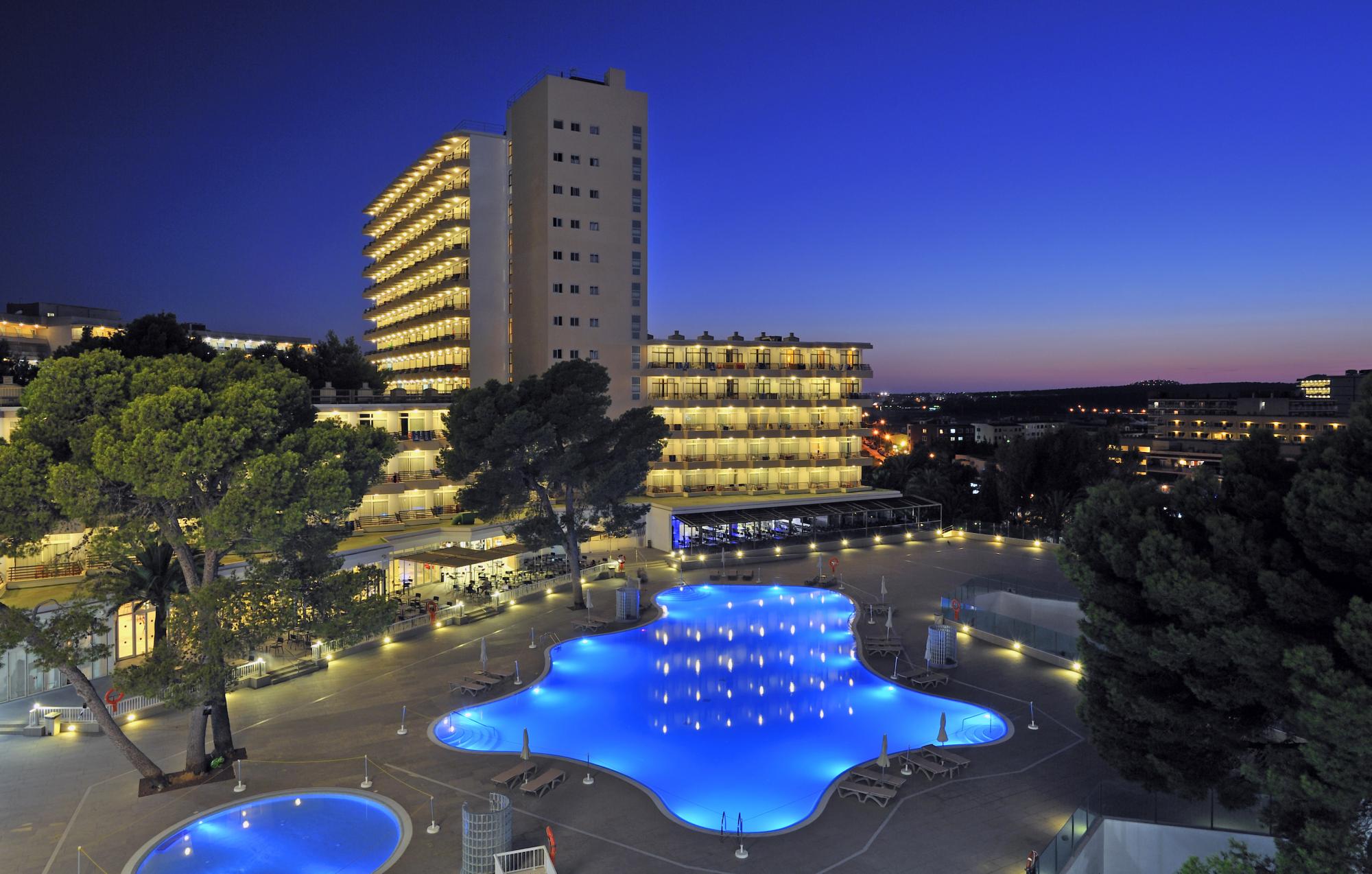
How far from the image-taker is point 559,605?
33.1 m

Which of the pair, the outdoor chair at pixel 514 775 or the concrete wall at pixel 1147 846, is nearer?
the concrete wall at pixel 1147 846

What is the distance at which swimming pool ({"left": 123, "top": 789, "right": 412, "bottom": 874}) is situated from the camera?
1414 centimetres

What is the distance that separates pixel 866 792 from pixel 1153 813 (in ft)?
16.6

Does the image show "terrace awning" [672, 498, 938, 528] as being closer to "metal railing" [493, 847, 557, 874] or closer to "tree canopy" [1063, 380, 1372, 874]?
"tree canopy" [1063, 380, 1372, 874]

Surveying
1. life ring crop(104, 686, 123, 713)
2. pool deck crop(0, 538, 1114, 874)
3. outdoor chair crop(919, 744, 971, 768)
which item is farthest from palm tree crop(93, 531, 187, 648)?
outdoor chair crop(919, 744, 971, 768)

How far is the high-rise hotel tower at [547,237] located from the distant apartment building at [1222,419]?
8237 cm

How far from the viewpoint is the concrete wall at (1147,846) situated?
44.9 feet

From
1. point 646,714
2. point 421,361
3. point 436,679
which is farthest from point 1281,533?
point 421,361

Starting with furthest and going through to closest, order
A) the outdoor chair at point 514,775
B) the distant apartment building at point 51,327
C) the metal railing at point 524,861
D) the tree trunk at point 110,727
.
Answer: the distant apartment building at point 51,327
the outdoor chair at point 514,775
the tree trunk at point 110,727
the metal railing at point 524,861

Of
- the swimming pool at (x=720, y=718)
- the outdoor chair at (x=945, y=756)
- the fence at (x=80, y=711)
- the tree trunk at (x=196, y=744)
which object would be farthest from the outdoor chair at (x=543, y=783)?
the fence at (x=80, y=711)

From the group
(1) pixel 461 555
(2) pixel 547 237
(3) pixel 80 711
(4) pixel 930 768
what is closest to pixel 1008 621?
(4) pixel 930 768

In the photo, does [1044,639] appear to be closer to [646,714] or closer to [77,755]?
[646,714]

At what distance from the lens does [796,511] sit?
4916cm

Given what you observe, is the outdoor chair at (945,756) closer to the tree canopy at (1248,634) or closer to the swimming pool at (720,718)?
the swimming pool at (720,718)
